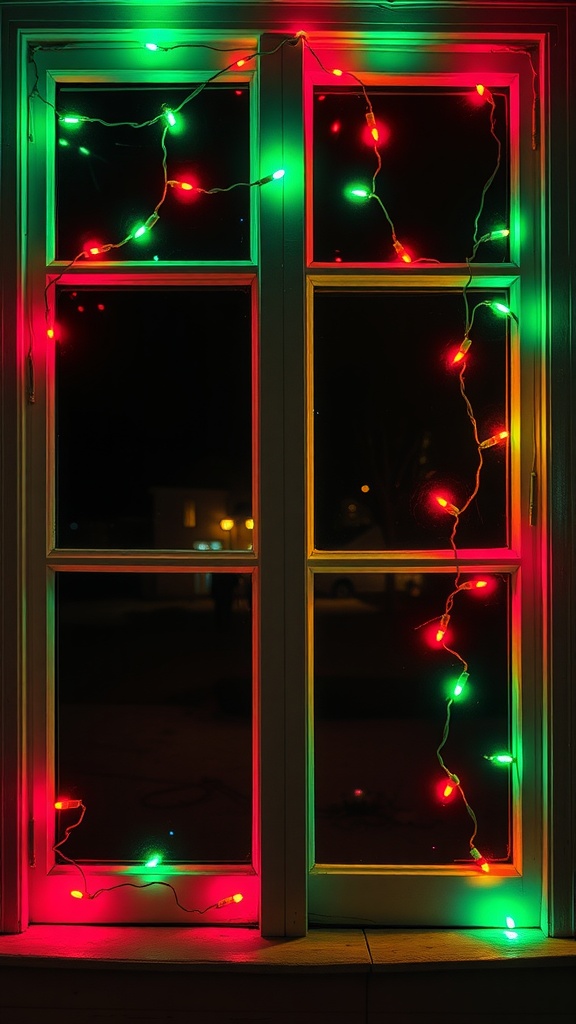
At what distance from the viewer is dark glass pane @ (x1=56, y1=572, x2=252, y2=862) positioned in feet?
5.96

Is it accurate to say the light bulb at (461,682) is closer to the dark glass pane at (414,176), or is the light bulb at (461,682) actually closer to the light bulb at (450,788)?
the light bulb at (450,788)

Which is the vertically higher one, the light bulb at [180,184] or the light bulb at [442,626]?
the light bulb at [180,184]

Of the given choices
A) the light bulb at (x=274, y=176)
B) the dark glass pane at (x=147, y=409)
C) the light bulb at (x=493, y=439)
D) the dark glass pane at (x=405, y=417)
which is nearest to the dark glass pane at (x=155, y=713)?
the dark glass pane at (x=147, y=409)

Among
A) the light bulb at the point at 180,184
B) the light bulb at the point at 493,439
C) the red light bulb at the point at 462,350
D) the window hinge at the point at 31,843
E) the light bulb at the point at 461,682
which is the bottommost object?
the window hinge at the point at 31,843

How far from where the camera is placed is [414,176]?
1831mm

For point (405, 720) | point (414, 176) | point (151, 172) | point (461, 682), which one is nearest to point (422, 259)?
point (414, 176)

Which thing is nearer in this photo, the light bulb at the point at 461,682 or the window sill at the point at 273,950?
the window sill at the point at 273,950

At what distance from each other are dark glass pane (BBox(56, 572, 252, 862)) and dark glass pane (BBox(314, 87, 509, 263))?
3.24 feet

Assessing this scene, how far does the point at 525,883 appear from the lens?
176 cm

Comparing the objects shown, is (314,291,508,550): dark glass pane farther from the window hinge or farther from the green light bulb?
the window hinge

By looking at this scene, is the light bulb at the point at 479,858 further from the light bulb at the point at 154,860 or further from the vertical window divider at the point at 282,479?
the light bulb at the point at 154,860

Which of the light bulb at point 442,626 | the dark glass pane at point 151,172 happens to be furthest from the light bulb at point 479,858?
the dark glass pane at point 151,172

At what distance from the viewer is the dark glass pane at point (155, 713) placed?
182 cm

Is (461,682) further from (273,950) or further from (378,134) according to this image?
(378,134)
